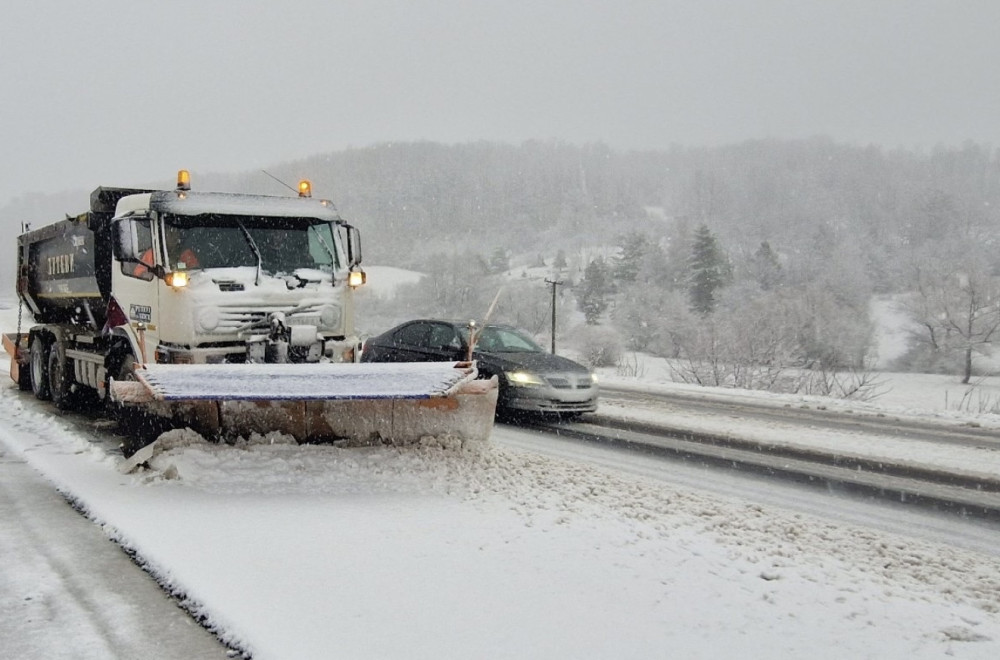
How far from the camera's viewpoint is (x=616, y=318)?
75.9 metres

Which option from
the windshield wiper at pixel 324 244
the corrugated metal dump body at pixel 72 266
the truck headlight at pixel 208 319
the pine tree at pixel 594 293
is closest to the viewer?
the truck headlight at pixel 208 319

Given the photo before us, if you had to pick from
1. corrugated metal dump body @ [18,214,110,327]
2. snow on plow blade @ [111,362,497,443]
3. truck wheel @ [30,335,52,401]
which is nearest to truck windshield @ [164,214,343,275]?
snow on plow blade @ [111,362,497,443]

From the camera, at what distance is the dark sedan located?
437 inches

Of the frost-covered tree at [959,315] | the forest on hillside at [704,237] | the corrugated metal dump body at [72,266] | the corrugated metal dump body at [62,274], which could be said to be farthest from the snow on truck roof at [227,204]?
the frost-covered tree at [959,315]

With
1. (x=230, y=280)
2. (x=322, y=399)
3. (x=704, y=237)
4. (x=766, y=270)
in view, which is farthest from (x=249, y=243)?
(x=766, y=270)

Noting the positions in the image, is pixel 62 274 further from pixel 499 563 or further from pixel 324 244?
pixel 499 563

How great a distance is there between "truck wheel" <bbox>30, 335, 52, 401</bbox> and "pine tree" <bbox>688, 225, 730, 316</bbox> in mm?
67682

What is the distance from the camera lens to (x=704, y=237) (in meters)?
78.0

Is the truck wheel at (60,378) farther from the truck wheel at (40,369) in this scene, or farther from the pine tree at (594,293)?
the pine tree at (594,293)

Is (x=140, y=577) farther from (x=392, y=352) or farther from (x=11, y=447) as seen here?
(x=392, y=352)

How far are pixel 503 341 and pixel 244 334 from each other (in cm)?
537

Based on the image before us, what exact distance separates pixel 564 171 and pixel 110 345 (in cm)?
15277

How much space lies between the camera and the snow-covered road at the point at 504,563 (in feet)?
11.9

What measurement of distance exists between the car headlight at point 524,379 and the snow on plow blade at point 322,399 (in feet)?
11.7
